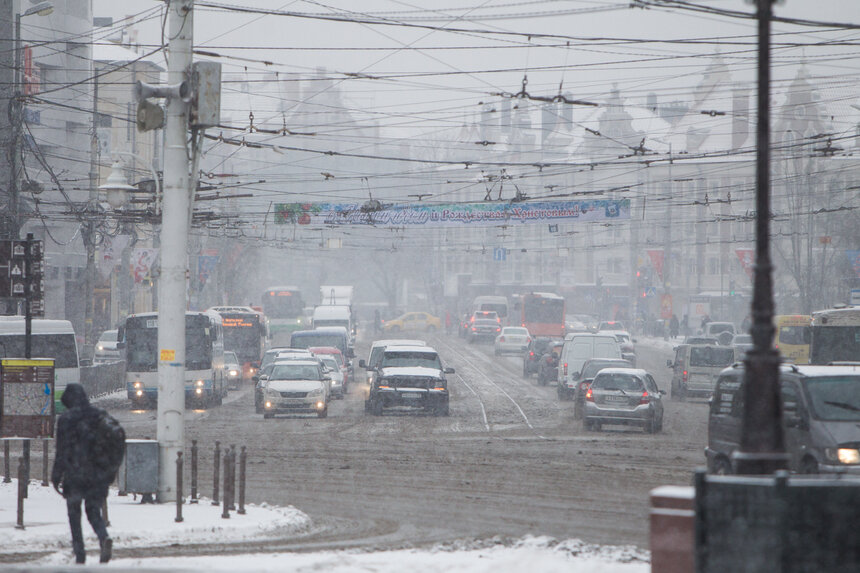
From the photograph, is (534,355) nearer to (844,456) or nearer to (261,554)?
(844,456)

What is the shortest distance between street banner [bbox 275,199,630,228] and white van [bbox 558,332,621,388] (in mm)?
4222

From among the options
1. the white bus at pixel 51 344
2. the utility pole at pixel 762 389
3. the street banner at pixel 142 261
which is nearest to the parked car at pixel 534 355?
the street banner at pixel 142 261

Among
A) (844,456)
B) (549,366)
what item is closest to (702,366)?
(549,366)

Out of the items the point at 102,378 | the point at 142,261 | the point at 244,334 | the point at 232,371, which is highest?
the point at 142,261

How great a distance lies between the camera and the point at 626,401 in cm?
2575

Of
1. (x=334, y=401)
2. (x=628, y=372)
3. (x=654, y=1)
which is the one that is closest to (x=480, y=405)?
(x=334, y=401)

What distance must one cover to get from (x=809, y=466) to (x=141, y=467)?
335 inches

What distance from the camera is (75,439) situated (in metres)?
9.99

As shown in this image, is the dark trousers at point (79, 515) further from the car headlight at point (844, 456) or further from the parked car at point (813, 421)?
the car headlight at point (844, 456)

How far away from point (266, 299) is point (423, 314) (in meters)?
14.6

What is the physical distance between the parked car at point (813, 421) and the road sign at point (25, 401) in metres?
9.11

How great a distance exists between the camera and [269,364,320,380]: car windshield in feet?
100.0

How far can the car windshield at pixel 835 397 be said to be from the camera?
14.1 m

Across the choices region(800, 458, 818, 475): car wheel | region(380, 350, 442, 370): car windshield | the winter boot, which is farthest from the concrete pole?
region(380, 350, 442, 370): car windshield
